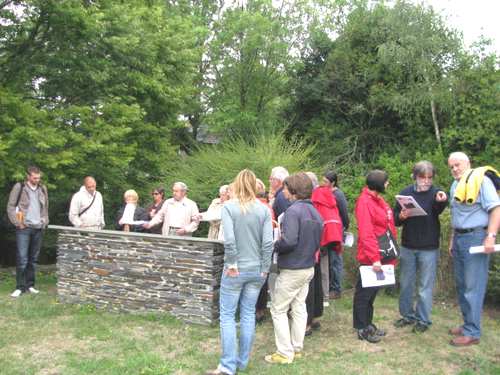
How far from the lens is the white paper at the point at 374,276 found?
4.70 metres

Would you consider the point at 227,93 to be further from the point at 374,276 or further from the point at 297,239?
the point at 297,239

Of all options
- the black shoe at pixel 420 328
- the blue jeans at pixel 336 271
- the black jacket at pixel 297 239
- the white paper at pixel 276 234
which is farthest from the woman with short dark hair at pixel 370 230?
the blue jeans at pixel 336 271

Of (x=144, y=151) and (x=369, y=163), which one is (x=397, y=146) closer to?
(x=369, y=163)

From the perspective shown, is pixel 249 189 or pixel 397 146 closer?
pixel 249 189

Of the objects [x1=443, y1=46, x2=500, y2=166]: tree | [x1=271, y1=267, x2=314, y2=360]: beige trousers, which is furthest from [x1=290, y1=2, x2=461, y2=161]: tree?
[x1=271, y1=267, x2=314, y2=360]: beige trousers

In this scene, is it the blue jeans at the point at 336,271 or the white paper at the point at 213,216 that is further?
the blue jeans at the point at 336,271

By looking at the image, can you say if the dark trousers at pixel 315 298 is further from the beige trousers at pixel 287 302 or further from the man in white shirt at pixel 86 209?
the man in white shirt at pixel 86 209

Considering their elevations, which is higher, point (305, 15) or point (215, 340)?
point (305, 15)

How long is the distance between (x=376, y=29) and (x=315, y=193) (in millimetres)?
12506

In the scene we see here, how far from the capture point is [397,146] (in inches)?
651

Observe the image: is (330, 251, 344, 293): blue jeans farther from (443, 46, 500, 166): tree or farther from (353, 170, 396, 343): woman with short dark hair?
(443, 46, 500, 166): tree

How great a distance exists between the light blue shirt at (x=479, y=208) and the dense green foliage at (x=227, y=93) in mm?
5419

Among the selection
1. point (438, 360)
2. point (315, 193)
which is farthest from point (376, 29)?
point (438, 360)

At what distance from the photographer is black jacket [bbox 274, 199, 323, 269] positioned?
4.32 m
